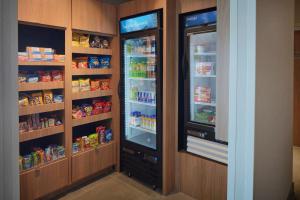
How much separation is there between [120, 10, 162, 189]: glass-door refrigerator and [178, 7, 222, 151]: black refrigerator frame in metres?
0.23

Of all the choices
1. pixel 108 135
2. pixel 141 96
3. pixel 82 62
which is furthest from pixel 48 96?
pixel 141 96

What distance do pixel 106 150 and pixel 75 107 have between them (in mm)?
682

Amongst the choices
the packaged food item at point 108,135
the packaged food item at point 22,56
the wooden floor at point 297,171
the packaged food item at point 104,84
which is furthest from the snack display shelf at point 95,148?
the wooden floor at point 297,171

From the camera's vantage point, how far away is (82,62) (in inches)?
115

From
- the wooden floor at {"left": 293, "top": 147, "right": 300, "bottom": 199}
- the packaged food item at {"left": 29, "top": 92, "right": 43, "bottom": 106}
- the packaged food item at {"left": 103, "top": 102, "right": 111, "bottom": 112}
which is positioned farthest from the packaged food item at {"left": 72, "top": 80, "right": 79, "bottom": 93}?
the wooden floor at {"left": 293, "top": 147, "right": 300, "bottom": 199}

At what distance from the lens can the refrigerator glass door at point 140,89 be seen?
115 inches

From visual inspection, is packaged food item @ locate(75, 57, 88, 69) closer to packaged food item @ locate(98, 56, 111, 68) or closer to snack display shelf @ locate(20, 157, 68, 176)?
packaged food item @ locate(98, 56, 111, 68)

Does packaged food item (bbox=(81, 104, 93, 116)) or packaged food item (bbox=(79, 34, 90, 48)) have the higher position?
packaged food item (bbox=(79, 34, 90, 48))

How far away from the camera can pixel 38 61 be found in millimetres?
2414

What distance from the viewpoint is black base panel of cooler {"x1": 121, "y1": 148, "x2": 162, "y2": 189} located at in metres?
2.80

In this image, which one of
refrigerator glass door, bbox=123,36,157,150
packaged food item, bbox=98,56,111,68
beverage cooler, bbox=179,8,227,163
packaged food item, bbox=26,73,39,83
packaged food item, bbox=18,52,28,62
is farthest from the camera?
packaged food item, bbox=98,56,111,68

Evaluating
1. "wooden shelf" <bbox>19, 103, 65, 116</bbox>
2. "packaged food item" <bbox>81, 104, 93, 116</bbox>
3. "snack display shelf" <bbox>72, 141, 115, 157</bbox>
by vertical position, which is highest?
"wooden shelf" <bbox>19, 103, 65, 116</bbox>

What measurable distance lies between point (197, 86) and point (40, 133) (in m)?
1.72

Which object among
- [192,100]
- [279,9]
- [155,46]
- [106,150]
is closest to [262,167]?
[279,9]
